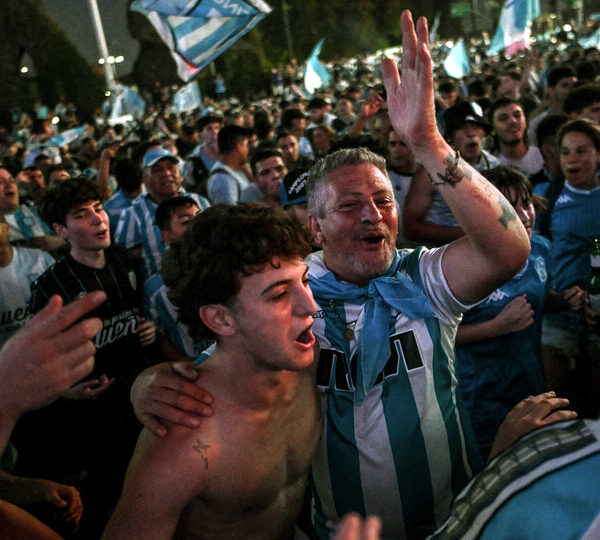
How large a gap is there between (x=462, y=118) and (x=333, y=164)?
3001 millimetres

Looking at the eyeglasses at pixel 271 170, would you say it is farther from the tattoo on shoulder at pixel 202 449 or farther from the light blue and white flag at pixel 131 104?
the light blue and white flag at pixel 131 104

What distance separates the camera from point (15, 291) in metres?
4.29

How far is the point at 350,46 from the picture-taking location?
57094 millimetres

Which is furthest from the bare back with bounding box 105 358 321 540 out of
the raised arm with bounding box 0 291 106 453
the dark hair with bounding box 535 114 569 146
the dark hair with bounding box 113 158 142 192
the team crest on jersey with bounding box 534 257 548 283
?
the dark hair with bounding box 113 158 142 192

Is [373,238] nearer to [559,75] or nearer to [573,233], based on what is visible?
[573,233]

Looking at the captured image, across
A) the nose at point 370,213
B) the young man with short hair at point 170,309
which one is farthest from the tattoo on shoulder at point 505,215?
the young man with short hair at point 170,309

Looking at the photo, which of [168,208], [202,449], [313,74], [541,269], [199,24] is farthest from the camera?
[313,74]

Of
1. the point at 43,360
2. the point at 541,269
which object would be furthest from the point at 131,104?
the point at 43,360

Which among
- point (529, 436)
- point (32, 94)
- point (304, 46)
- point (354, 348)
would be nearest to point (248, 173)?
point (354, 348)

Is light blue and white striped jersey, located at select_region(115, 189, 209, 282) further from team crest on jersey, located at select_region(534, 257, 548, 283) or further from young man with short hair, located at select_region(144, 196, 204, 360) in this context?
team crest on jersey, located at select_region(534, 257, 548, 283)

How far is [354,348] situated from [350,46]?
59.3m

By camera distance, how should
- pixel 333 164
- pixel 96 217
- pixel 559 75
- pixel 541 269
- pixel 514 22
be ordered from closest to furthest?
pixel 333 164
pixel 541 269
pixel 96 217
pixel 559 75
pixel 514 22

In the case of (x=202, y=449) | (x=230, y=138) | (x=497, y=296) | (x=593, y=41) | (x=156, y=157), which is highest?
(x=202, y=449)

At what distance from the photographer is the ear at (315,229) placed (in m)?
2.40
